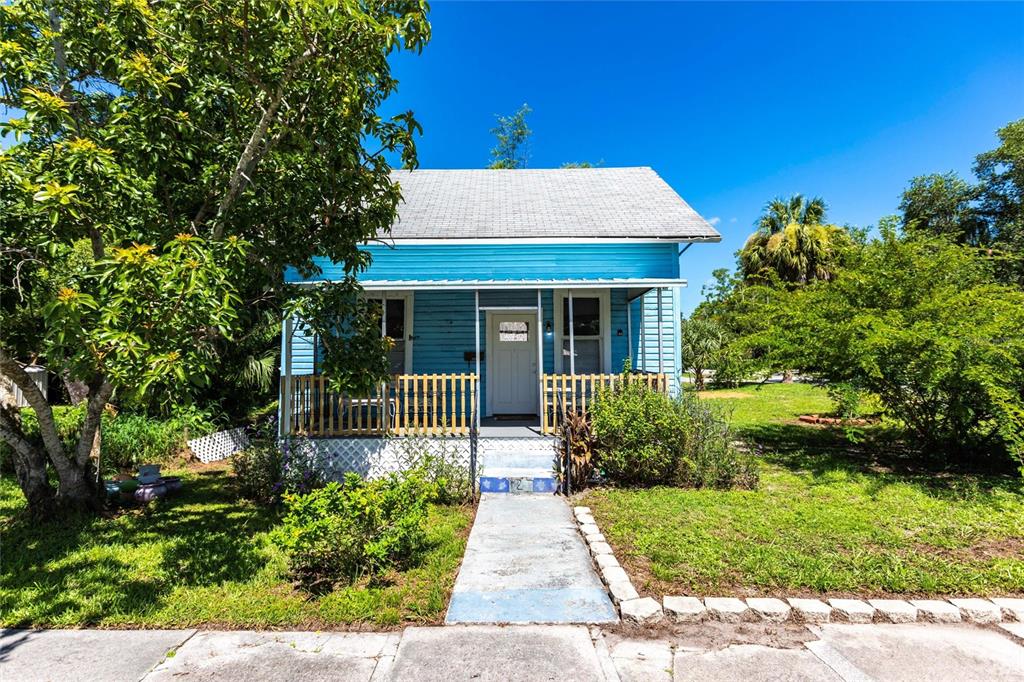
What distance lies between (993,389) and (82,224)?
10.1 meters

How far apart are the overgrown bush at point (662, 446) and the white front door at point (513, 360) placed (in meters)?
3.28

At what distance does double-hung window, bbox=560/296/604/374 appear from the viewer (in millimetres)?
10094

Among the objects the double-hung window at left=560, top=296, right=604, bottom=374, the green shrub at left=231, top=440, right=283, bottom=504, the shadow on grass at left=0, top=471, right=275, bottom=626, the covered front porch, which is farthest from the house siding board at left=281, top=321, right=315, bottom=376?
the double-hung window at left=560, top=296, right=604, bottom=374

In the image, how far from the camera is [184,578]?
422 cm

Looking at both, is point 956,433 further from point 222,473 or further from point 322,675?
point 222,473

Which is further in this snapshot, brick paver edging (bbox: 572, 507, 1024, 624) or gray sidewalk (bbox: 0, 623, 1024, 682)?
brick paver edging (bbox: 572, 507, 1024, 624)

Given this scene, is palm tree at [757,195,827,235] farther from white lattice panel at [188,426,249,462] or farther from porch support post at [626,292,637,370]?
white lattice panel at [188,426,249,462]

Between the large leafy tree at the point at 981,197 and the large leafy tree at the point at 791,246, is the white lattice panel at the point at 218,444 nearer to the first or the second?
the large leafy tree at the point at 791,246

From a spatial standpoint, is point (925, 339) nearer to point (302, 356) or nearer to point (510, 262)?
point (510, 262)

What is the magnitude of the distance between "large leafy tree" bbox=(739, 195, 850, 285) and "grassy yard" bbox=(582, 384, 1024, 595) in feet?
66.8

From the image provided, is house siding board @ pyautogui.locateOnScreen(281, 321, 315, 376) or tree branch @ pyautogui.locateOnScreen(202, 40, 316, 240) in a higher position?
tree branch @ pyautogui.locateOnScreen(202, 40, 316, 240)

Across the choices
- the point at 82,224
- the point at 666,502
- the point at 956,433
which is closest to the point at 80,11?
the point at 82,224

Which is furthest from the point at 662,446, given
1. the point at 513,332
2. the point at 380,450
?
the point at 513,332

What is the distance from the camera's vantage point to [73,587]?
4.05m
